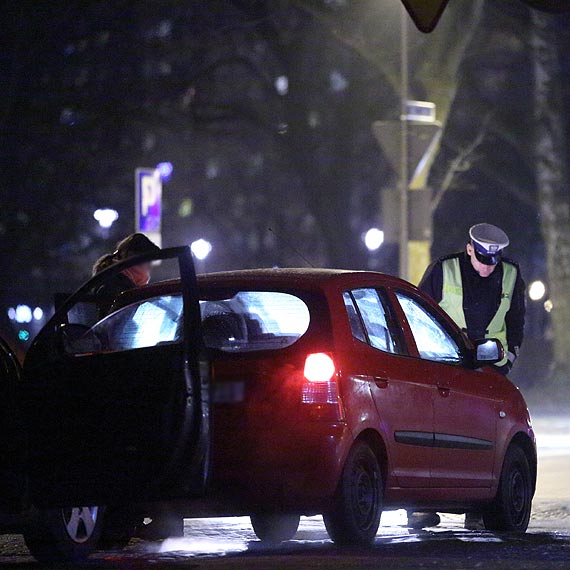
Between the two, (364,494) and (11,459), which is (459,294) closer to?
(364,494)

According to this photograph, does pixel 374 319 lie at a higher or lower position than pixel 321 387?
higher

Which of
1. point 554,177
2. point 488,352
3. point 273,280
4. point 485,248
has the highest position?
point 554,177

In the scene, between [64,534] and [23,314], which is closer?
[64,534]

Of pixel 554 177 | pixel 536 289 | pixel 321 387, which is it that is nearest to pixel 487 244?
pixel 321 387

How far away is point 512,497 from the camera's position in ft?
35.1

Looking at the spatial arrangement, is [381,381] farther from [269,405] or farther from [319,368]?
[269,405]

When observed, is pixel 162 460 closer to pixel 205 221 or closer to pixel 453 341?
pixel 453 341

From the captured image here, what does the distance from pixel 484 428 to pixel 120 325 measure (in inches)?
93.7

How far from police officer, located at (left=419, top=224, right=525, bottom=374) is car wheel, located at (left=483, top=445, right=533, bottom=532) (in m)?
1.01

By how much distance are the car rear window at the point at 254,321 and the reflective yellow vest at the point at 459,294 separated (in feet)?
9.99

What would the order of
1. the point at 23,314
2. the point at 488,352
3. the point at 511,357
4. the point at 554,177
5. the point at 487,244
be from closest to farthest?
the point at 488,352, the point at 487,244, the point at 511,357, the point at 554,177, the point at 23,314

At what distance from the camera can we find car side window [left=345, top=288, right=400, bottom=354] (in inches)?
363

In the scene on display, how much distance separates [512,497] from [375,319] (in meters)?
1.94

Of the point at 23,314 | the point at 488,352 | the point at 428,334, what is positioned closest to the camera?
the point at 428,334
